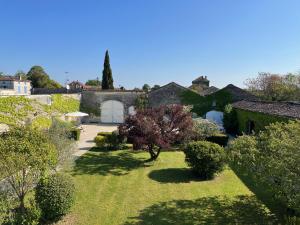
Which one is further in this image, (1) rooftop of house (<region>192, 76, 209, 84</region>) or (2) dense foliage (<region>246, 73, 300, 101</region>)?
(1) rooftop of house (<region>192, 76, 209, 84</region>)

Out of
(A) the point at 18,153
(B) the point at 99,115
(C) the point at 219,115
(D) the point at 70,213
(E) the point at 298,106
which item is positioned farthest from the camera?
(B) the point at 99,115

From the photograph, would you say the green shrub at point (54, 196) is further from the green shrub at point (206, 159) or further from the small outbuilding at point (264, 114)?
the small outbuilding at point (264, 114)

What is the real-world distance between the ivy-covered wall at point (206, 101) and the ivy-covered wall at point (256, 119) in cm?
548

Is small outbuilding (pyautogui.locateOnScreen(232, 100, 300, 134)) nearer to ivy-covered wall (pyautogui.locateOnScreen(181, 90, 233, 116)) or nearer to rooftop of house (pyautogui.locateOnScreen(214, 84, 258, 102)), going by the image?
ivy-covered wall (pyautogui.locateOnScreen(181, 90, 233, 116))

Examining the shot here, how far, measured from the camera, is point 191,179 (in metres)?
13.4

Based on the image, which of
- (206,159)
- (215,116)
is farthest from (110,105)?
(206,159)

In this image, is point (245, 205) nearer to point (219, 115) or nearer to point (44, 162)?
point (44, 162)

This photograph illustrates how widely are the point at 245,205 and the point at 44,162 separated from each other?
7662 millimetres

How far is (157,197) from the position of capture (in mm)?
11039

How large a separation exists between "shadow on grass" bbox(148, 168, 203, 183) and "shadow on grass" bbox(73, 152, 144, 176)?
1.67 metres

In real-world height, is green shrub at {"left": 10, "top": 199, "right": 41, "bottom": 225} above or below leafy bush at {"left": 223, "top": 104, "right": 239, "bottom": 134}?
below

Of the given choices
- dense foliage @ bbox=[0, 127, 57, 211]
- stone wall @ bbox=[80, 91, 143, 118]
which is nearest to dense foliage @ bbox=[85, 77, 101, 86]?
stone wall @ bbox=[80, 91, 143, 118]

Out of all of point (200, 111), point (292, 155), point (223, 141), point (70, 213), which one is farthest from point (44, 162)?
point (200, 111)

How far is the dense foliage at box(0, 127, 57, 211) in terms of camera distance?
8016 mm
